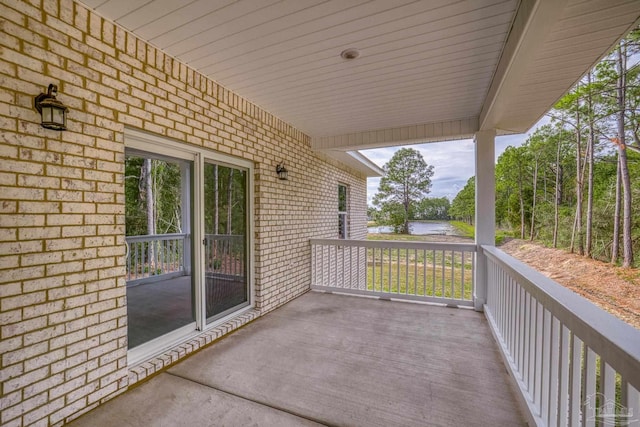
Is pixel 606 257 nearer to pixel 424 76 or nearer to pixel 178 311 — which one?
pixel 424 76

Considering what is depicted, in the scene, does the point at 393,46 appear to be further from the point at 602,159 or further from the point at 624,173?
the point at 602,159

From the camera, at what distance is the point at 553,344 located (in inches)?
55.4

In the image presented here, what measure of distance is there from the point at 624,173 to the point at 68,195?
12.1ft

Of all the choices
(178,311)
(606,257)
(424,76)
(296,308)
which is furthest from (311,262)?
(606,257)

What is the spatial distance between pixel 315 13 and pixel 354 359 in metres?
2.78

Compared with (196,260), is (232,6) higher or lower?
higher

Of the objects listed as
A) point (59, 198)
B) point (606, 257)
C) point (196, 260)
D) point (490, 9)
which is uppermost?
point (490, 9)

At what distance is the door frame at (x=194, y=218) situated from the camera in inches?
88.4

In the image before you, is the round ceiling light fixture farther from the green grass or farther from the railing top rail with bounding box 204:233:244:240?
the green grass

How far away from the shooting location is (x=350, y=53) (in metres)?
2.24

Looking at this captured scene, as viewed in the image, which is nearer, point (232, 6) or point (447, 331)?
point (232, 6)

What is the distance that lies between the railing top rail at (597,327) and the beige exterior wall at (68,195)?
262cm

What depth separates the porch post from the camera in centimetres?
362

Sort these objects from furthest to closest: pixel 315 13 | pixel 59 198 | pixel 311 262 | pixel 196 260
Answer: pixel 311 262, pixel 196 260, pixel 315 13, pixel 59 198
